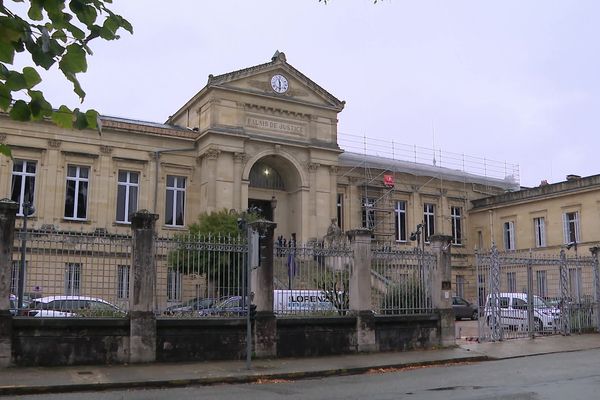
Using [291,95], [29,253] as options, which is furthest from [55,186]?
[29,253]

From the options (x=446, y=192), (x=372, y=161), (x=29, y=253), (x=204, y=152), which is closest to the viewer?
(x=29, y=253)

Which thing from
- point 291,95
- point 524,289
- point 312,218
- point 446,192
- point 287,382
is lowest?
point 287,382

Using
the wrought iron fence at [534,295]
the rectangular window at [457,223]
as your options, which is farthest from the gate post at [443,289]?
the rectangular window at [457,223]

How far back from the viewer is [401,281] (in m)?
19.3

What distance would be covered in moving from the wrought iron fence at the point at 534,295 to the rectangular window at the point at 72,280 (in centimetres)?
1222

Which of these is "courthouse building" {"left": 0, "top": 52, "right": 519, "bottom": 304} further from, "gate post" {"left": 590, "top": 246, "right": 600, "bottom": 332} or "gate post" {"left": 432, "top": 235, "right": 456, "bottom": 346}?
"gate post" {"left": 432, "top": 235, "right": 456, "bottom": 346}

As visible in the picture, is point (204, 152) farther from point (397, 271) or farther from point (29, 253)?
point (29, 253)

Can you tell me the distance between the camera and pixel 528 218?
43.8 meters

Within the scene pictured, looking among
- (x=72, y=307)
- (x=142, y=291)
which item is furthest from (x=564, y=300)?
(x=72, y=307)

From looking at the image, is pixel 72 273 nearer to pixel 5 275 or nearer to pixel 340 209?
pixel 5 275

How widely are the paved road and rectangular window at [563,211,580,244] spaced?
2767cm

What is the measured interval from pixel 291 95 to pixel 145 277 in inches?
911

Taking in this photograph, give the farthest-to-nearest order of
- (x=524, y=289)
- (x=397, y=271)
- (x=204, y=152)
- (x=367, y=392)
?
(x=204, y=152) → (x=524, y=289) → (x=397, y=271) → (x=367, y=392)

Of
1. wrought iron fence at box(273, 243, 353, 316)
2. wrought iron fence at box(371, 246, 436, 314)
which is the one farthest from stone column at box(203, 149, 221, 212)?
wrought iron fence at box(371, 246, 436, 314)
